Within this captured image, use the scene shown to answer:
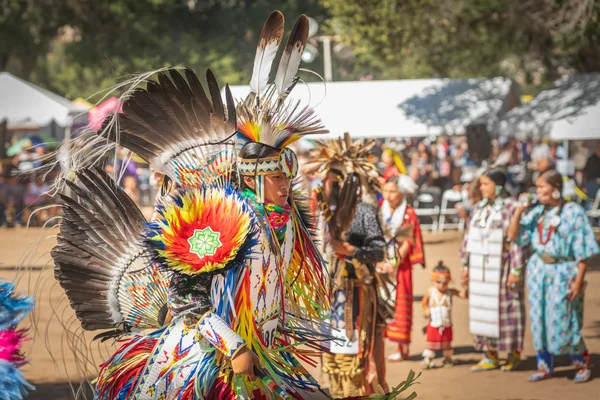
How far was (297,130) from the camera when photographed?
3.89 m

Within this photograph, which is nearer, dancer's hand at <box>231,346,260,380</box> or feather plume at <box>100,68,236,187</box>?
dancer's hand at <box>231,346,260,380</box>

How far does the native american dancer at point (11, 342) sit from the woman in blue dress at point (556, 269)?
14.2 feet

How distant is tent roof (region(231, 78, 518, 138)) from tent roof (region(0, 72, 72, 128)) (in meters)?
6.01

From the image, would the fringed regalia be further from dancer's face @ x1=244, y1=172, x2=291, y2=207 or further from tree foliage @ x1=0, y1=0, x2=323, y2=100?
tree foliage @ x1=0, y1=0, x2=323, y2=100

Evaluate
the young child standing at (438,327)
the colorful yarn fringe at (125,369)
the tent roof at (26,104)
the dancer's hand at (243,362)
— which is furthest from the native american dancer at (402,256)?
the tent roof at (26,104)

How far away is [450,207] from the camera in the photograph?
19.2 meters

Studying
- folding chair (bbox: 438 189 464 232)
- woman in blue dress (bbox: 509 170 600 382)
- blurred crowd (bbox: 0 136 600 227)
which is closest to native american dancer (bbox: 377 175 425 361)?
woman in blue dress (bbox: 509 170 600 382)

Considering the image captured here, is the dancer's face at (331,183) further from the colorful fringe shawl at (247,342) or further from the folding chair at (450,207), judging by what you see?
the folding chair at (450,207)

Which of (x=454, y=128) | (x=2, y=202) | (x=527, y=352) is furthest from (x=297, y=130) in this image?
(x=2, y=202)

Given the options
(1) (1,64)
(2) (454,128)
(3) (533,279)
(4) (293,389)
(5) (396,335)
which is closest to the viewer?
(4) (293,389)

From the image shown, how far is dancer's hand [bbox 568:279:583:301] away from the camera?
7027 mm

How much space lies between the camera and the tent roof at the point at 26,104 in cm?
2145

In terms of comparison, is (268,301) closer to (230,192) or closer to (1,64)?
(230,192)

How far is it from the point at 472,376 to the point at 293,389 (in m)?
4.13
